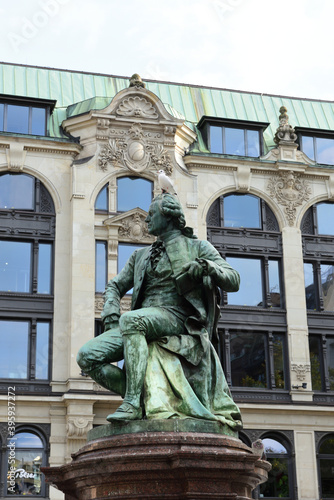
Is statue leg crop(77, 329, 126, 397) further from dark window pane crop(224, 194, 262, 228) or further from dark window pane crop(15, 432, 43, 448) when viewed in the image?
dark window pane crop(224, 194, 262, 228)

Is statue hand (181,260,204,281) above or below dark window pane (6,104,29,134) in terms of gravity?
below

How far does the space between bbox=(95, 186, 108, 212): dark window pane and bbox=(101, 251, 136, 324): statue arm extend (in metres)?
27.2

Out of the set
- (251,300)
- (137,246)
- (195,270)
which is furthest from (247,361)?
(195,270)

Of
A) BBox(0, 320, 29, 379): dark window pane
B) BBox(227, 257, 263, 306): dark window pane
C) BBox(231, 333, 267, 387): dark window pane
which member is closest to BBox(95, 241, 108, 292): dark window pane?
BBox(0, 320, 29, 379): dark window pane

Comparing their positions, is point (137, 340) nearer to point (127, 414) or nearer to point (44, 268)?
point (127, 414)

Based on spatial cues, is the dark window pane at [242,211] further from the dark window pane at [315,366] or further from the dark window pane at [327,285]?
the dark window pane at [315,366]

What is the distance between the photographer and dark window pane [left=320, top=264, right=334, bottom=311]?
40188 mm

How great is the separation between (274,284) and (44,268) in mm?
10454

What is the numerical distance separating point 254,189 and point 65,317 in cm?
1087

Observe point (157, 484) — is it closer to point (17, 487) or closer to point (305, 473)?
point (17, 487)

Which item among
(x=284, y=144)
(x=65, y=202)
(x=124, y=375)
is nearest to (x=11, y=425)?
(x=65, y=202)

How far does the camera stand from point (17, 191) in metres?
37.6

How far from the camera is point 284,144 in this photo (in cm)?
4141

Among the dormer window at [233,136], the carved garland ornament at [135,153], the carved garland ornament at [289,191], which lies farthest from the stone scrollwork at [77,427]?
the dormer window at [233,136]
